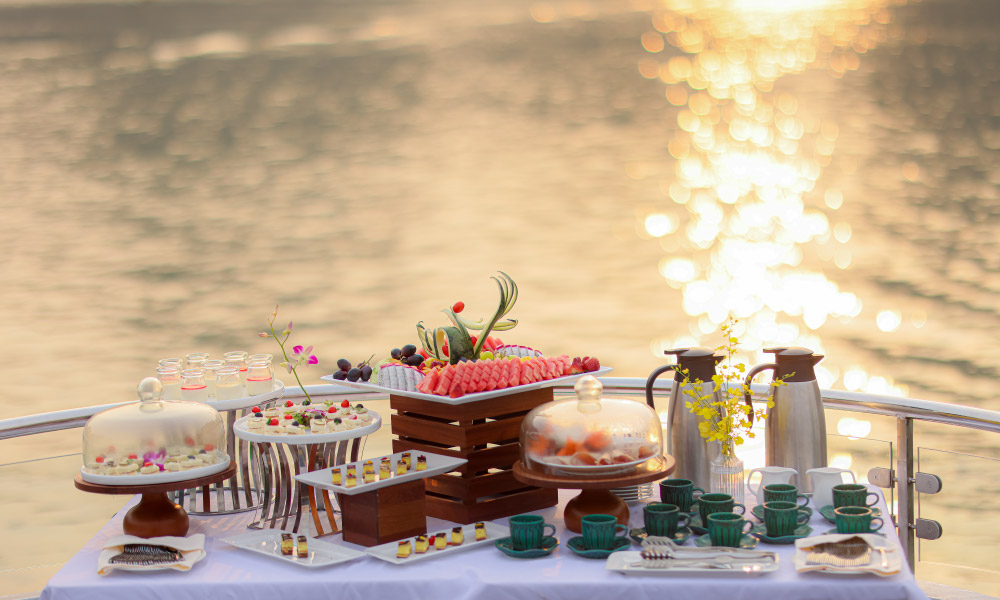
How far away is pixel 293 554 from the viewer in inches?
116

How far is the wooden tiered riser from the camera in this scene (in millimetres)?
3273

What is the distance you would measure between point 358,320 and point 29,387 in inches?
128

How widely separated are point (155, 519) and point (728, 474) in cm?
157

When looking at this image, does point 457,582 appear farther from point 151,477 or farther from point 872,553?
point 872,553

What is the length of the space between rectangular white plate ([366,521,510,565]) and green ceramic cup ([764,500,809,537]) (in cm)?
67

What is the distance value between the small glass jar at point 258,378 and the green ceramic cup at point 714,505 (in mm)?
1362

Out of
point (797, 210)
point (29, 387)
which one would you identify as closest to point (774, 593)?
point (29, 387)

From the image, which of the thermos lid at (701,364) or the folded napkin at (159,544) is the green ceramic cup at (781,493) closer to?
the thermos lid at (701,364)

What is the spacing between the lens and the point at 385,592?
281 cm

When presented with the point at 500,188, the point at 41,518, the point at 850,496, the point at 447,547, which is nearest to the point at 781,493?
the point at 850,496

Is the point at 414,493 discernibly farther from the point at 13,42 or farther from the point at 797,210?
the point at 13,42

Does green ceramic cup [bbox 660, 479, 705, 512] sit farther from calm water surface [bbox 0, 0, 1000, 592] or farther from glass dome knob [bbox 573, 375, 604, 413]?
calm water surface [bbox 0, 0, 1000, 592]

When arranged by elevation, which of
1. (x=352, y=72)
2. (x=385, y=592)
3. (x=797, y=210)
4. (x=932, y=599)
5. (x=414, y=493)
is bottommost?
(x=932, y=599)

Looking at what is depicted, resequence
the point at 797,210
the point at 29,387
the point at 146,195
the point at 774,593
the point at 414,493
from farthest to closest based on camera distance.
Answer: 1. the point at 146,195
2. the point at 797,210
3. the point at 29,387
4. the point at 414,493
5. the point at 774,593
